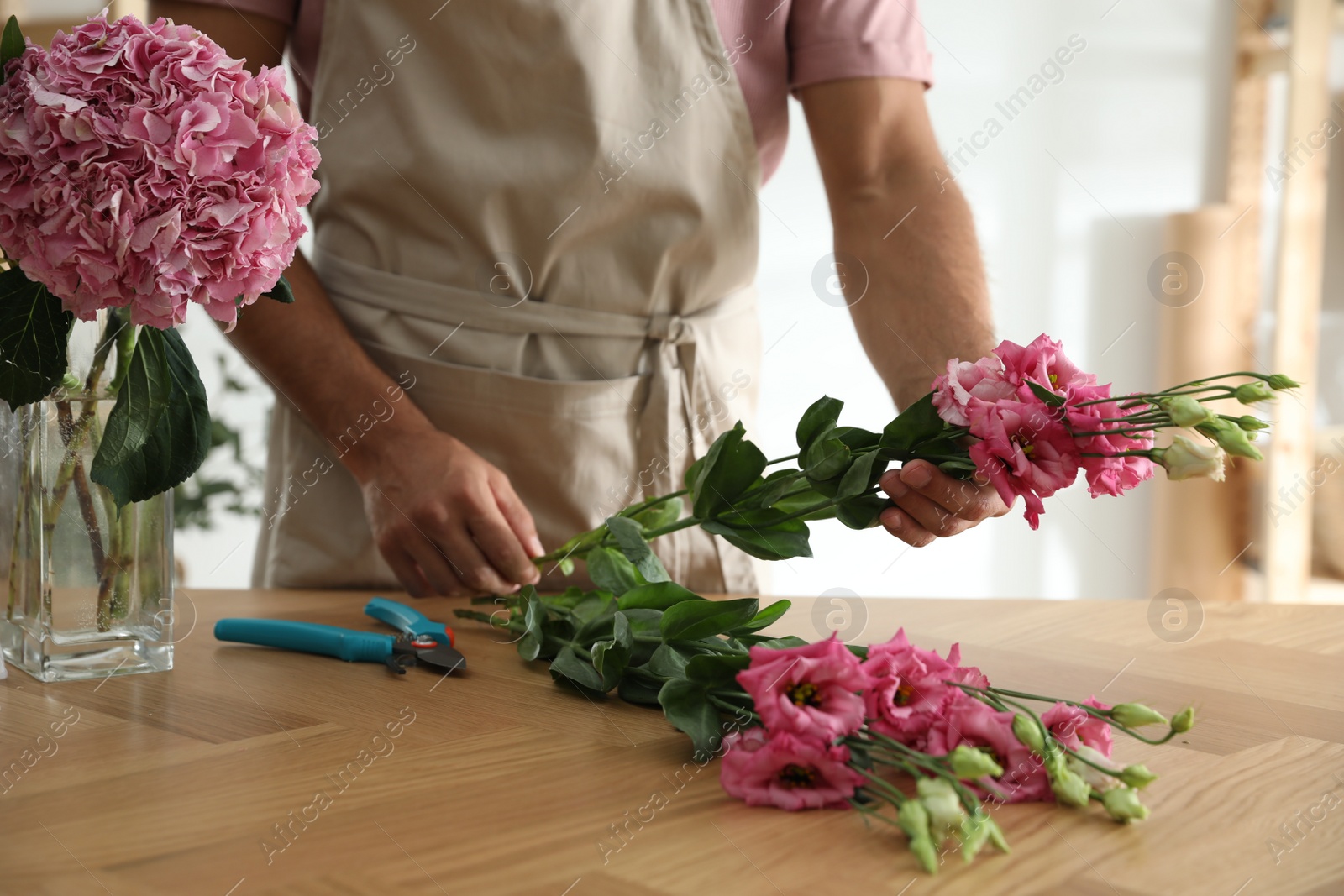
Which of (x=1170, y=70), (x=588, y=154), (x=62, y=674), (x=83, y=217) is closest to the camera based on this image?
(x=83, y=217)

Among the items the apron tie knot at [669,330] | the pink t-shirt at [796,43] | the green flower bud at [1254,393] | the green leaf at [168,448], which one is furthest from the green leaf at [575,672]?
the pink t-shirt at [796,43]

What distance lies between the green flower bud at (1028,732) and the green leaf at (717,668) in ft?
0.38

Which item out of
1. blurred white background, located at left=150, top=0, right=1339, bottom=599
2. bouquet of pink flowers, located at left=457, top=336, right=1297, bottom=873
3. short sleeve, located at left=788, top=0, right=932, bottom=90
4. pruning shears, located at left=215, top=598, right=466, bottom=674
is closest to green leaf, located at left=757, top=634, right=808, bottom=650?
bouquet of pink flowers, located at left=457, top=336, right=1297, bottom=873

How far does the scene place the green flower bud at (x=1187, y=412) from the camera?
0.45m

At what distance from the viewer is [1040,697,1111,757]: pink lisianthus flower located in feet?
1.42

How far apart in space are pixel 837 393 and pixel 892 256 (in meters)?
1.21

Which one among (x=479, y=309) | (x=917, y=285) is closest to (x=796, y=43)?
(x=917, y=285)

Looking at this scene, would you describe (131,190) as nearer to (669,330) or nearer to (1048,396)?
(1048,396)

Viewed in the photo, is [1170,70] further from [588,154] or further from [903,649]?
[903,649]

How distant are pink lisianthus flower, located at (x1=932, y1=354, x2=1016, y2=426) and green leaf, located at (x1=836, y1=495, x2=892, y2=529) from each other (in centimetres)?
8

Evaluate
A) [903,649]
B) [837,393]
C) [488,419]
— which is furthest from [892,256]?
[837,393]

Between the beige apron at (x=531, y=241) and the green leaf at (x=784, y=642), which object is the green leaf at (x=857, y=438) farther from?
the beige apron at (x=531, y=241)

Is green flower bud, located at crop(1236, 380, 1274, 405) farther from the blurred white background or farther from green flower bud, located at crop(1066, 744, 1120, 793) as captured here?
the blurred white background

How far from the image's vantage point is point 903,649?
435 millimetres
